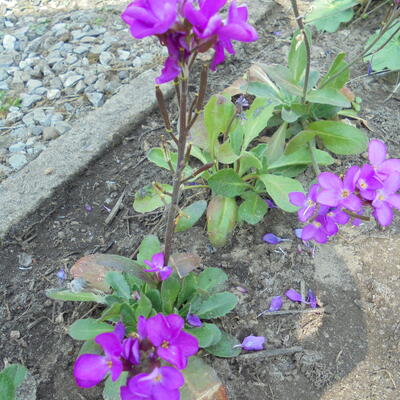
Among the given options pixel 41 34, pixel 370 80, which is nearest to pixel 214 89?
pixel 370 80

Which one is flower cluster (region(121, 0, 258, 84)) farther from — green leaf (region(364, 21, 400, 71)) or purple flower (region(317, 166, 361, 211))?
green leaf (region(364, 21, 400, 71))

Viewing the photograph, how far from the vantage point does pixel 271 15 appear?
3512 mm

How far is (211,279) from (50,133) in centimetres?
138

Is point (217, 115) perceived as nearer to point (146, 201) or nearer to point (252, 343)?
point (146, 201)

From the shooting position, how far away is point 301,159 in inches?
87.7

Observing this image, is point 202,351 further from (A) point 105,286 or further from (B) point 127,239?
(B) point 127,239

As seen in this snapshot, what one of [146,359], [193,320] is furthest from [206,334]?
[146,359]

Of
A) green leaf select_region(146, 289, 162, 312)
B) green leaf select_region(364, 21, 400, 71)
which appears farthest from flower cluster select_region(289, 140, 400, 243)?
green leaf select_region(364, 21, 400, 71)

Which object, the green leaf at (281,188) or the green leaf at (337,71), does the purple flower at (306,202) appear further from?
the green leaf at (337,71)

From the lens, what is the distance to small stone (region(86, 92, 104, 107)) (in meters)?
2.84

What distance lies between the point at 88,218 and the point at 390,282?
4.56 feet

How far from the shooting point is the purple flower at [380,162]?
1.53m

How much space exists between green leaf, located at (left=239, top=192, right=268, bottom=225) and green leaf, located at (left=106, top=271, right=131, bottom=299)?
2.04ft

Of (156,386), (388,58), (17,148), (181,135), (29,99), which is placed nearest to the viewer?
(156,386)
